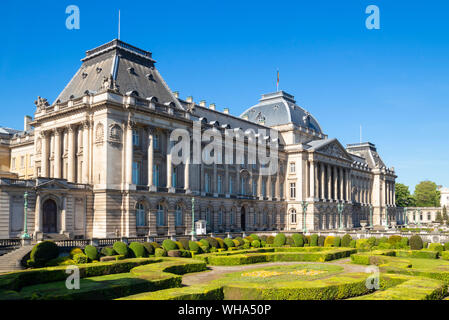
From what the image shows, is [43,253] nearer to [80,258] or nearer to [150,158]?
[80,258]

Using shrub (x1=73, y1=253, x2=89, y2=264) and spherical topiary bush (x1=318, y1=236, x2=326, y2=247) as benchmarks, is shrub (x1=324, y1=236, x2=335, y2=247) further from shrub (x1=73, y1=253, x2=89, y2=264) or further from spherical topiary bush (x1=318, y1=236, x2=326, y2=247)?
shrub (x1=73, y1=253, x2=89, y2=264)

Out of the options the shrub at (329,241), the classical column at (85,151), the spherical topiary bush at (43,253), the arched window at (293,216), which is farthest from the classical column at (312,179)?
the spherical topiary bush at (43,253)

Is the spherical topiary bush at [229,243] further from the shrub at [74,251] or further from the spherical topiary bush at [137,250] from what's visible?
the shrub at [74,251]

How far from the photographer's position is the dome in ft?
Answer: 295

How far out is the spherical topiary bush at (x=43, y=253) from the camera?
35.0 meters

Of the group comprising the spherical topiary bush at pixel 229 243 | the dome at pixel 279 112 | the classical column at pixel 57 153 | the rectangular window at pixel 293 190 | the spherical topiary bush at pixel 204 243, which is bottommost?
the spherical topiary bush at pixel 229 243

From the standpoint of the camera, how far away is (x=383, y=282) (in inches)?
1040

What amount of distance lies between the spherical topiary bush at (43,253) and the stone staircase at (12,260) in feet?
3.50

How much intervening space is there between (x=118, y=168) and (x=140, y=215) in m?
5.85

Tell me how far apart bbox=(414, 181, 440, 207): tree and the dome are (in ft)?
334

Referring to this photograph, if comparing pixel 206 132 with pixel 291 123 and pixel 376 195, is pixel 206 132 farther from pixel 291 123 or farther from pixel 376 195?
pixel 376 195

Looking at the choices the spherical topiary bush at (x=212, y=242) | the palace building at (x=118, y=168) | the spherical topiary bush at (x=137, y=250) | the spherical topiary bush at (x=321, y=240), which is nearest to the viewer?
the spherical topiary bush at (x=137, y=250)
